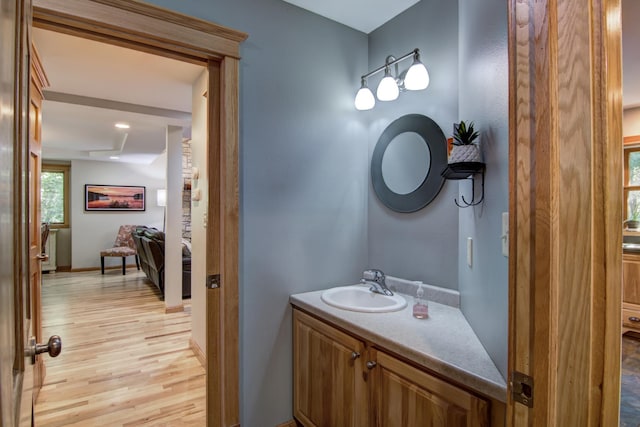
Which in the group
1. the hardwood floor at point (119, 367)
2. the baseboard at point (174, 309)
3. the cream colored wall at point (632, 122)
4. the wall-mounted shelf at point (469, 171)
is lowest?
the hardwood floor at point (119, 367)

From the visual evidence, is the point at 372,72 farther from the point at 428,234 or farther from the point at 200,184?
the point at 200,184

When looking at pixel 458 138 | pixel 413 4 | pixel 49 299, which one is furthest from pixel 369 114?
pixel 49 299

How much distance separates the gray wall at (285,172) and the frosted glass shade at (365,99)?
13 centimetres

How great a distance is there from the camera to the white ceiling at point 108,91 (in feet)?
7.66

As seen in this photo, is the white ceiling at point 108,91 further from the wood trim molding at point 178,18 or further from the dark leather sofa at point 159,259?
the dark leather sofa at point 159,259

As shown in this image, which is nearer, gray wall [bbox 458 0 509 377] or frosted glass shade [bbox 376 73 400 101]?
gray wall [bbox 458 0 509 377]

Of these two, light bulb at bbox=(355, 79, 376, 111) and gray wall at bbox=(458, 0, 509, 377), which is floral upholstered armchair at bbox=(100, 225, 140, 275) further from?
gray wall at bbox=(458, 0, 509, 377)

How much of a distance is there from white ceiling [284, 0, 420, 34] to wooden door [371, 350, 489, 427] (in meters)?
1.88

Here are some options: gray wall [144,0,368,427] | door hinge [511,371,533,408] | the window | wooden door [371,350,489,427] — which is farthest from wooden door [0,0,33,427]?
the window

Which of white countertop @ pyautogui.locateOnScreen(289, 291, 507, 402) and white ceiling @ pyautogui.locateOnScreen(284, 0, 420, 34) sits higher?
white ceiling @ pyautogui.locateOnScreen(284, 0, 420, 34)

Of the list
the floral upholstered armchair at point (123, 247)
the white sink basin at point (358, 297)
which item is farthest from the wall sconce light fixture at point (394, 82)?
the floral upholstered armchair at point (123, 247)

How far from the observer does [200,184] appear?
2775 mm

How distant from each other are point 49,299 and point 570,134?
619cm

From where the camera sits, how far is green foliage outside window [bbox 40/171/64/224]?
274 inches
